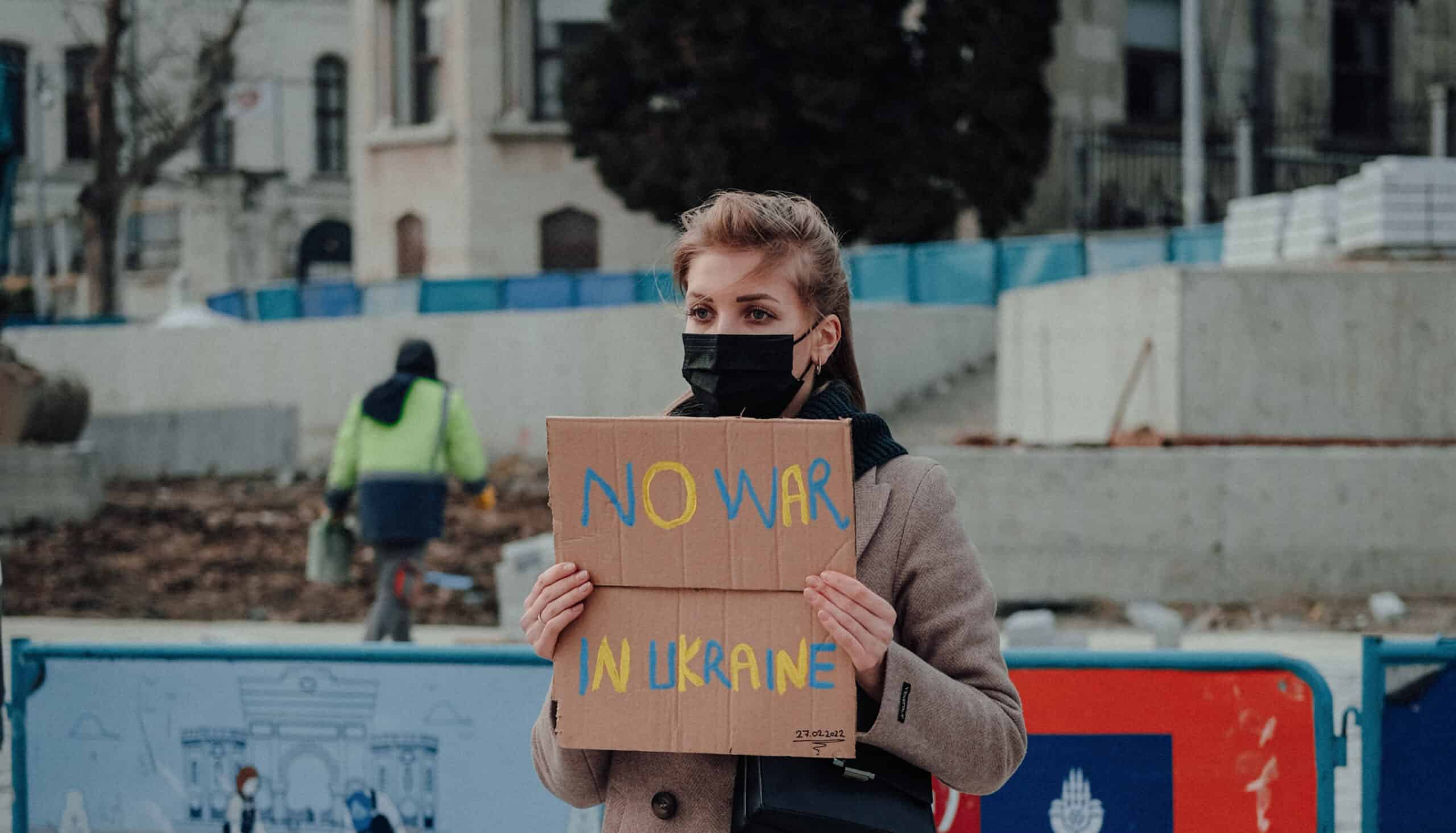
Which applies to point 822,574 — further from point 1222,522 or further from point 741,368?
point 1222,522

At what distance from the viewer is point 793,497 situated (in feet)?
7.89

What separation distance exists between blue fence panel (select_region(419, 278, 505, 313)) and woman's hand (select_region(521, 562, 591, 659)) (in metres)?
24.9

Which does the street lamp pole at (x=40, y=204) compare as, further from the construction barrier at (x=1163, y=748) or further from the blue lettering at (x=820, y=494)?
the blue lettering at (x=820, y=494)

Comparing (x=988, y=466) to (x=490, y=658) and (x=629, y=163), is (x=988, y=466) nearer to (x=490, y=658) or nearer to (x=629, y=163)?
(x=490, y=658)

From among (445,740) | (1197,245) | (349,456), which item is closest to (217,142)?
(1197,245)

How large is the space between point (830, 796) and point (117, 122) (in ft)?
127

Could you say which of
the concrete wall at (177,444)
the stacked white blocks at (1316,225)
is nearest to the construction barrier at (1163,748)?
the stacked white blocks at (1316,225)

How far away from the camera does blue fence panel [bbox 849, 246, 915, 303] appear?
926 inches

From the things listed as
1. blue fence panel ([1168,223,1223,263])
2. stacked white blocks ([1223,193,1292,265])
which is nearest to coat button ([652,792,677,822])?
stacked white blocks ([1223,193,1292,265])

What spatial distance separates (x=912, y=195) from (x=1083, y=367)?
11285 mm

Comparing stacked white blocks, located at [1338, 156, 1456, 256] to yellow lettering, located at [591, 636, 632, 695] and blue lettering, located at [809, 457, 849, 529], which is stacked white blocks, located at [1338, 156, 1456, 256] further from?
yellow lettering, located at [591, 636, 632, 695]

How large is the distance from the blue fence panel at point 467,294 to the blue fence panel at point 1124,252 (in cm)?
966

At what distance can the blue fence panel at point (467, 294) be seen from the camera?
27.2 meters

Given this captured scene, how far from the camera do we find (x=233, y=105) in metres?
43.5
